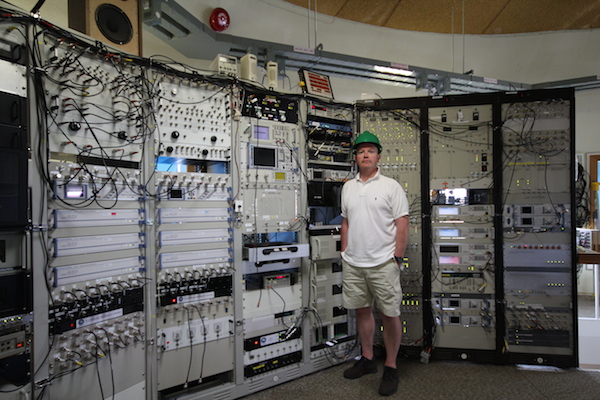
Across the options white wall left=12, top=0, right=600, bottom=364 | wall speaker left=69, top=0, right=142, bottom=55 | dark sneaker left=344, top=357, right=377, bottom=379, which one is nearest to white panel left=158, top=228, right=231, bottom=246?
wall speaker left=69, top=0, right=142, bottom=55

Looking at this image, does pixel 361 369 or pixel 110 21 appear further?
pixel 361 369

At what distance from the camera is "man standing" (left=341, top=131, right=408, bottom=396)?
256 cm

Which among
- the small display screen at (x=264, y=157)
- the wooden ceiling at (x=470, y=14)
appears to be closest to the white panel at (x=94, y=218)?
the small display screen at (x=264, y=157)

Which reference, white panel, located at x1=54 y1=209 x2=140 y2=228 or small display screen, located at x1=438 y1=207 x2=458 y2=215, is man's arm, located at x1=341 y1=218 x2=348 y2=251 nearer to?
small display screen, located at x1=438 y1=207 x2=458 y2=215

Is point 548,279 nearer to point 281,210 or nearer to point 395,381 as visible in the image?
point 395,381

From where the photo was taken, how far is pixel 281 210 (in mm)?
2826

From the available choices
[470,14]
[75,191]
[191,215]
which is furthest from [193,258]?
[470,14]

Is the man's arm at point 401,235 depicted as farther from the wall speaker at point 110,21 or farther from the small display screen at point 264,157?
the wall speaker at point 110,21

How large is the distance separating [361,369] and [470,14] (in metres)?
4.80

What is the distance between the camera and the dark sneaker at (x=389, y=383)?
2.48m

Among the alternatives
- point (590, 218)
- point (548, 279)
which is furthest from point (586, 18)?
point (548, 279)

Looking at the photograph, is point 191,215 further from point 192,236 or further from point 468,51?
point 468,51

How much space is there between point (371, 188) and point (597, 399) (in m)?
2.15

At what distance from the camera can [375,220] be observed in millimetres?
2596
